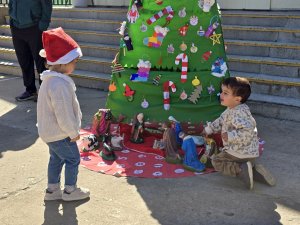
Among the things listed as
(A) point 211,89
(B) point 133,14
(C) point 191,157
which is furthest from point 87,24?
(C) point 191,157

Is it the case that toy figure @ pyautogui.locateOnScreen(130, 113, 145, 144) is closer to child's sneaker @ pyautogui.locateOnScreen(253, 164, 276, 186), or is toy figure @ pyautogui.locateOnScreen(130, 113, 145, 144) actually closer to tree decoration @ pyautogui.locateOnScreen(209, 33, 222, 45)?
tree decoration @ pyautogui.locateOnScreen(209, 33, 222, 45)

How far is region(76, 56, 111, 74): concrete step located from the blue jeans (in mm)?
4118

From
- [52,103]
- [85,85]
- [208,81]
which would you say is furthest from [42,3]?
[52,103]

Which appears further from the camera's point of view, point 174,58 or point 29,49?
point 29,49

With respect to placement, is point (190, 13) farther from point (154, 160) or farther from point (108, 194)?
Answer: point (108, 194)

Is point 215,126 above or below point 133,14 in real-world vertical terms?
below

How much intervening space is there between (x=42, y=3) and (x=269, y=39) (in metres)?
3.48

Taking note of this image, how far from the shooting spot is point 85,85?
7605mm

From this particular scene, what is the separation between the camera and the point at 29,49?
680 centimetres

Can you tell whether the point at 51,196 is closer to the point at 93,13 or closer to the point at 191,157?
the point at 191,157

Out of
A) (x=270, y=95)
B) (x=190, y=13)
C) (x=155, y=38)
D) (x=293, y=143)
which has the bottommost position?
(x=293, y=143)

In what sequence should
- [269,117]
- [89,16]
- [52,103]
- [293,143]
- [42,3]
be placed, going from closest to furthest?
1. [52,103]
2. [293,143]
3. [269,117]
4. [42,3]
5. [89,16]

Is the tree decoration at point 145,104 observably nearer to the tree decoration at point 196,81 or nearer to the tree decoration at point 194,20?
the tree decoration at point 196,81

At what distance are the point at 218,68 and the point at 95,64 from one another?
3.52 m
